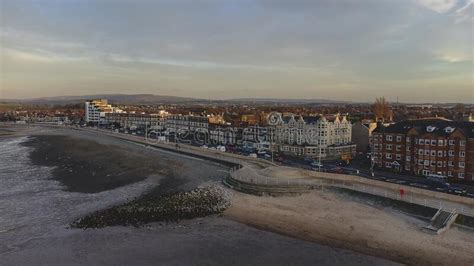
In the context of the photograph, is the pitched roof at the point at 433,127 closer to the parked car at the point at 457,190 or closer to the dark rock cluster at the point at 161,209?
the parked car at the point at 457,190

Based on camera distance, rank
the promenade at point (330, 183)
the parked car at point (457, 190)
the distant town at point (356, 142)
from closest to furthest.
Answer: the promenade at point (330, 183), the parked car at point (457, 190), the distant town at point (356, 142)

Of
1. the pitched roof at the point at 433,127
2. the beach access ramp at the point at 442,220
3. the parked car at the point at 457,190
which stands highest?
the pitched roof at the point at 433,127

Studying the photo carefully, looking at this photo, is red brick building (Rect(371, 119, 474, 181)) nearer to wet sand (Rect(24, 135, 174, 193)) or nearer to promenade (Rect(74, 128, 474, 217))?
promenade (Rect(74, 128, 474, 217))

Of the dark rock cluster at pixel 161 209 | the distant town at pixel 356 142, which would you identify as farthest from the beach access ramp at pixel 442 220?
the dark rock cluster at pixel 161 209

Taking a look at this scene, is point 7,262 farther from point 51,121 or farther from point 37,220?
point 51,121

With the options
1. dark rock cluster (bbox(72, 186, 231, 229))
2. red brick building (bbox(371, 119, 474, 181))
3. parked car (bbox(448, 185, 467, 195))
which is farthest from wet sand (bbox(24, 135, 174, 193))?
parked car (bbox(448, 185, 467, 195))

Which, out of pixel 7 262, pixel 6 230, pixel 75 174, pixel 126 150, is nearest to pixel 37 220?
pixel 6 230

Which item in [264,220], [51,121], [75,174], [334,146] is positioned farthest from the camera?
[51,121]
